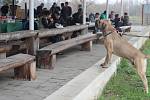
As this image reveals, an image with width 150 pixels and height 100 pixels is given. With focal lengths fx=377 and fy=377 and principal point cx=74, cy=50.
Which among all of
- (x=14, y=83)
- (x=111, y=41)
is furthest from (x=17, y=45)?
(x=111, y=41)

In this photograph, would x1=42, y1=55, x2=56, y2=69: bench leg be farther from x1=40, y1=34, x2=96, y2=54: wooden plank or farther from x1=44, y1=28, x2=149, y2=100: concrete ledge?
x1=44, y1=28, x2=149, y2=100: concrete ledge

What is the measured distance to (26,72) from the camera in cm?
655

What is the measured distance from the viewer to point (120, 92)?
6566 millimetres

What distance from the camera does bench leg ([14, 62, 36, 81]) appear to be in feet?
21.4

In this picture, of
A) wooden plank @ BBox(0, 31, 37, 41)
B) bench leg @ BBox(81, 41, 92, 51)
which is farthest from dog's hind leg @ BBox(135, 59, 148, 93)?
bench leg @ BBox(81, 41, 92, 51)

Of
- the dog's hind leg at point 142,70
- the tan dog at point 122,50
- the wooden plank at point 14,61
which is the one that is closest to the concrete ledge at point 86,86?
the tan dog at point 122,50

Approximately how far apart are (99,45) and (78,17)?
51.4 inches

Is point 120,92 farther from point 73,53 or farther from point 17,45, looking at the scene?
point 73,53

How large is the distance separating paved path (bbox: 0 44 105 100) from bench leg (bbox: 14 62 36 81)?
0.37ft

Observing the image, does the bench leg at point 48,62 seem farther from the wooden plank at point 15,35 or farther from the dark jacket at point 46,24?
the dark jacket at point 46,24

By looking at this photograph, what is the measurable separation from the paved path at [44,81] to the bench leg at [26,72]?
0.11 m

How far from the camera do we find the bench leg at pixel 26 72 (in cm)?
653

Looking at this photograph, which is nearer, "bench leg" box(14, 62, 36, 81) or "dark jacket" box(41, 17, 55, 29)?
"bench leg" box(14, 62, 36, 81)

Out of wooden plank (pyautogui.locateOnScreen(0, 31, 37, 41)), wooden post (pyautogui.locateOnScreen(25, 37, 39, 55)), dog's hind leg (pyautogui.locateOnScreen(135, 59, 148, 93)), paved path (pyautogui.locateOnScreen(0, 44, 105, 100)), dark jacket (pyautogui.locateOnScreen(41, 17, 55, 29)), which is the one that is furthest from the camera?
dark jacket (pyautogui.locateOnScreen(41, 17, 55, 29))
